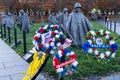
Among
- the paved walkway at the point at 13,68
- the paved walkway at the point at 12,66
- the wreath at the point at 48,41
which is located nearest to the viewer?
the wreath at the point at 48,41

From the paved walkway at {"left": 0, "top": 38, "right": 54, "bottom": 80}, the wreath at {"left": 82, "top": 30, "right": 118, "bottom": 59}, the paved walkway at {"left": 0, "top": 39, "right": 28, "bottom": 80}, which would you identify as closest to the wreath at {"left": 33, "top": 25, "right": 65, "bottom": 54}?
the paved walkway at {"left": 0, "top": 38, "right": 54, "bottom": 80}

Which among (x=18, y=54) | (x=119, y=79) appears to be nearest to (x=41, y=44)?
(x=119, y=79)

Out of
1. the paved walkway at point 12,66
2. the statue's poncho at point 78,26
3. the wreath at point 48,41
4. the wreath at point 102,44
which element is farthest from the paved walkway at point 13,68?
the statue's poncho at point 78,26

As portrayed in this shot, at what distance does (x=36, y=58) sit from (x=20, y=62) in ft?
10.5

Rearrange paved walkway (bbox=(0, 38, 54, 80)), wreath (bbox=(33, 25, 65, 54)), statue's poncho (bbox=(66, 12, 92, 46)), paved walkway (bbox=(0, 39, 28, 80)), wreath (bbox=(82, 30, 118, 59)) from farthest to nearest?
statue's poncho (bbox=(66, 12, 92, 46))
wreath (bbox=(82, 30, 118, 59))
paved walkway (bbox=(0, 39, 28, 80))
paved walkway (bbox=(0, 38, 54, 80))
wreath (bbox=(33, 25, 65, 54))

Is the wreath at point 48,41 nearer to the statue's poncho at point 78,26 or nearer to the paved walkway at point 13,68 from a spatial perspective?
the paved walkway at point 13,68

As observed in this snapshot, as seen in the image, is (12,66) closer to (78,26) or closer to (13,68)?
Result: (13,68)

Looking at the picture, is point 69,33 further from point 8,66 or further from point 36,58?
point 36,58

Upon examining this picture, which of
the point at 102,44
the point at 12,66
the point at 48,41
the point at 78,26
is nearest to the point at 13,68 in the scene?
the point at 12,66

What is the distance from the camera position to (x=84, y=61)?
8.52 meters

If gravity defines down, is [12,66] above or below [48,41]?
below

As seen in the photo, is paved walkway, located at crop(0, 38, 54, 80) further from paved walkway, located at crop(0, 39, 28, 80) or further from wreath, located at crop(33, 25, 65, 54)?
wreath, located at crop(33, 25, 65, 54)

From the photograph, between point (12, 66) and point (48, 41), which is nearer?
point (48, 41)

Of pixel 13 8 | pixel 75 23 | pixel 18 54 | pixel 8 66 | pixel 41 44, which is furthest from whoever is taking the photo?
pixel 13 8
